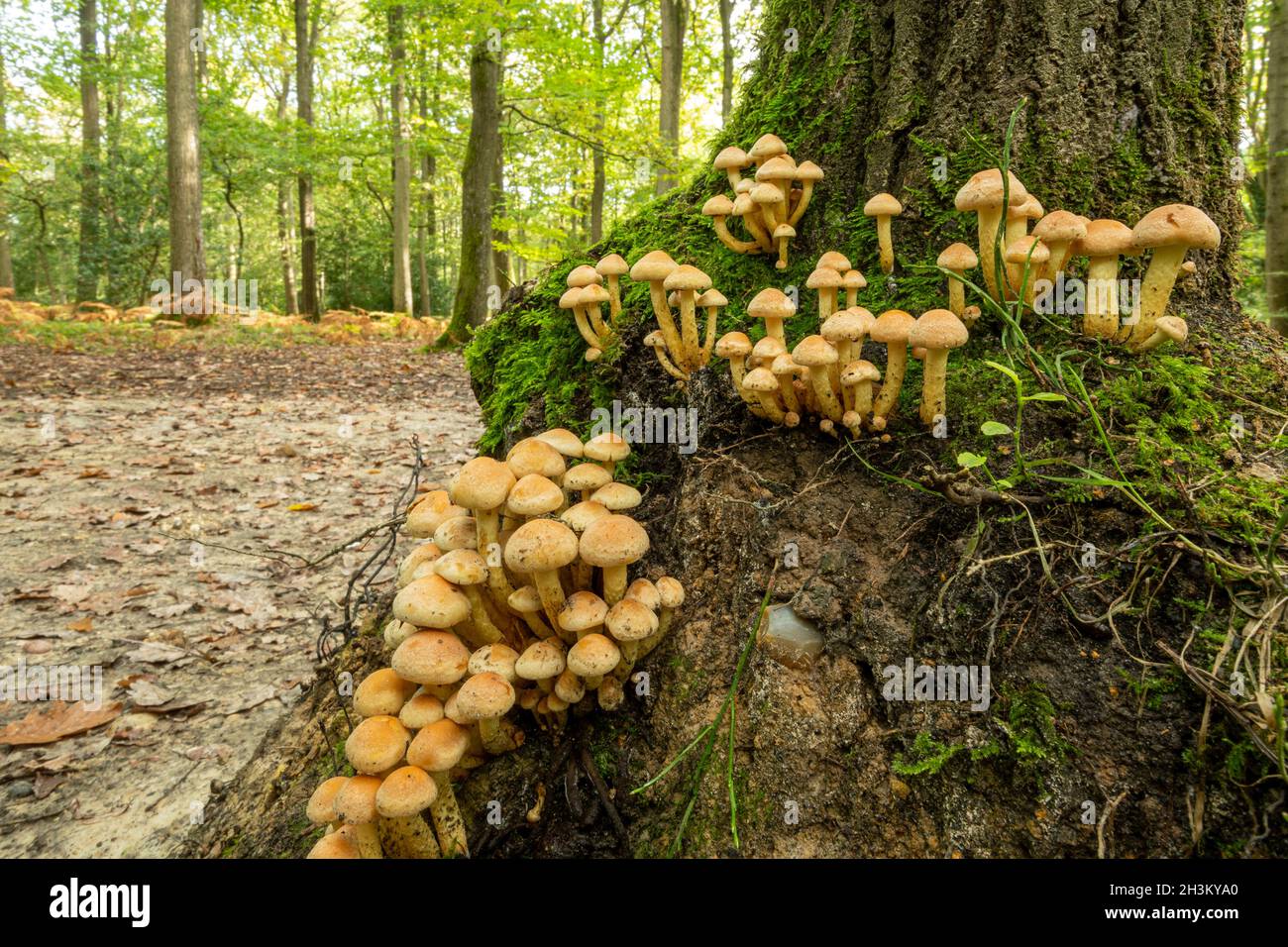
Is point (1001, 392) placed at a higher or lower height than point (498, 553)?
higher

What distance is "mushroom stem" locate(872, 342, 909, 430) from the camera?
1.93 metres

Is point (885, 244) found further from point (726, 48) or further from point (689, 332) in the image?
point (726, 48)

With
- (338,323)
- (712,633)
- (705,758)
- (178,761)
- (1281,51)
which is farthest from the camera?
(338,323)

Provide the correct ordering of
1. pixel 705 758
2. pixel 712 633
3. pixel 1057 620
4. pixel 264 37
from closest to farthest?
1. pixel 1057 620
2. pixel 705 758
3. pixel 712 633
4. pixel 264 37

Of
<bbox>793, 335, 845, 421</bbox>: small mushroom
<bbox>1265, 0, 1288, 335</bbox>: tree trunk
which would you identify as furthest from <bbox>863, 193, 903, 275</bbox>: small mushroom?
<bbox>1265, 0, 1288, 335</bbox>: tree trunk

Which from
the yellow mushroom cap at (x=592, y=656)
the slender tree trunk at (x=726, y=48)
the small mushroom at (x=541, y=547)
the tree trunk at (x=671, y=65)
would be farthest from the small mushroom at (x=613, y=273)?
the slender tree trunk at (x=726, y=48)

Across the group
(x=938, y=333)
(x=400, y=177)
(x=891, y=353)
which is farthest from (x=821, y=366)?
(x=400, y=177)

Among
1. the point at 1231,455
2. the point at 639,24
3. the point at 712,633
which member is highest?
the point at 639,24

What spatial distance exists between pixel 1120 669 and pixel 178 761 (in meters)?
4.04

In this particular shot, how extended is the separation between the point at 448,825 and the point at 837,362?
5.95ft

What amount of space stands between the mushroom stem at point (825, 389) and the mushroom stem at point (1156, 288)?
0.93m

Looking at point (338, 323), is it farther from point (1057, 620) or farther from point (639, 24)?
point (1057, 620)
